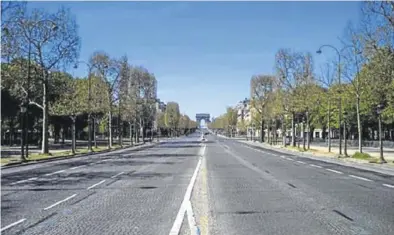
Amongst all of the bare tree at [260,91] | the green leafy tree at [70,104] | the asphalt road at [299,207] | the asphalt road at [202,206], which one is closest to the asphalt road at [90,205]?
the asphalt road at [202,206]

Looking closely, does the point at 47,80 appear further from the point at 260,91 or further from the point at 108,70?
the point at 260,91

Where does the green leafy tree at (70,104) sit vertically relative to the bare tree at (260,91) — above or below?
below

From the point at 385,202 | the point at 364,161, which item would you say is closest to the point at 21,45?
the point at 364,161

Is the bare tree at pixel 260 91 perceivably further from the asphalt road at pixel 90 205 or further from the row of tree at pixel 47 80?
the asphalt road at pixel 90 205

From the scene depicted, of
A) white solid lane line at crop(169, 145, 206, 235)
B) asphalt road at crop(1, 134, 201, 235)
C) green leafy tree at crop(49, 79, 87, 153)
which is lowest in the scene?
asphalt road at crop(1, 134, 201, 235)

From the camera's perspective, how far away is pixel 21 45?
47312 mm

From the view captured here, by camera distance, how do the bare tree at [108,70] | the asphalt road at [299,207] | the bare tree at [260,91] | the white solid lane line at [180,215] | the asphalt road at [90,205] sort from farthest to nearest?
1. the bare tree at [260,91]
2. the bare tree at [108,70]
3. the asphalt road at [90,205]
4. the asphalt road at [299,207]
5. the white solid lane line at [180,215]

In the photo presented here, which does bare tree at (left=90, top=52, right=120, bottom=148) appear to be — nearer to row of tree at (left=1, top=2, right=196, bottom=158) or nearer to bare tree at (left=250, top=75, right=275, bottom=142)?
row of tree at (left=1, top=2, right=196, bottom=158)

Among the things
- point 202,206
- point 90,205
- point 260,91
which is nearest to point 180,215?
point 202,206

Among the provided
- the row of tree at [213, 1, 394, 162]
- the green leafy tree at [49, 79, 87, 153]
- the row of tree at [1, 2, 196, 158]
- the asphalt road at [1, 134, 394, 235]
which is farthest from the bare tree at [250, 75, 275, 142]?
the asphalt road at [1, 134, 394, 235]

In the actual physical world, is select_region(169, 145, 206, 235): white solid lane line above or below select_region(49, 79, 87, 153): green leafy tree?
below

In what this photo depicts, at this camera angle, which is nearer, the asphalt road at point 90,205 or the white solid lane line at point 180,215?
the white solid lane line at point 180,215

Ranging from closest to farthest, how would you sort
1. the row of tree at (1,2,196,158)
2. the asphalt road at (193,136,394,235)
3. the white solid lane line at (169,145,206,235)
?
1. the white solid lane line at (169,145,206,235)
2. the asphalt road at (193,136,394,235)
3. the row of tree at (1,2,196,158)

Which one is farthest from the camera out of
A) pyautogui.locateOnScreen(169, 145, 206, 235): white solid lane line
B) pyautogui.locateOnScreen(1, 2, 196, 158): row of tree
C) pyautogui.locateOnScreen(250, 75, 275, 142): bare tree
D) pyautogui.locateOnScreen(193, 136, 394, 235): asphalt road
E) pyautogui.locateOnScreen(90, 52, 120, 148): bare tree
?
pyautogui.locateOnScreen(250, 75, 275, 142): bare tree
